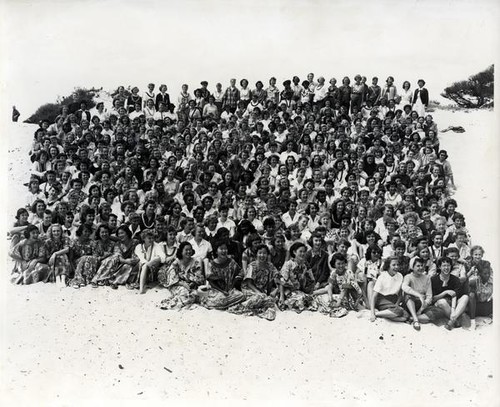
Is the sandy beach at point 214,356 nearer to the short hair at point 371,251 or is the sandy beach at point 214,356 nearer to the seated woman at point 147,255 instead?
the seated woman at point 147,255

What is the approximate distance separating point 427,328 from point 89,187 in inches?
162

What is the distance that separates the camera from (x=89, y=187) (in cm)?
654

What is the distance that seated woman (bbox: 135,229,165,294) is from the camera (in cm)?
620

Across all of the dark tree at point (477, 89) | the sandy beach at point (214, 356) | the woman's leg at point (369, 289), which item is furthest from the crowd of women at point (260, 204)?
the dark tree at point (477, 89)

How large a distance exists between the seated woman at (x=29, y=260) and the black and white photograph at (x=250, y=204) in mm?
16

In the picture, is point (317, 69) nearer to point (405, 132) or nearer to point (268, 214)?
point (405, 132)

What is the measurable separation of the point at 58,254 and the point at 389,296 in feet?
12.1

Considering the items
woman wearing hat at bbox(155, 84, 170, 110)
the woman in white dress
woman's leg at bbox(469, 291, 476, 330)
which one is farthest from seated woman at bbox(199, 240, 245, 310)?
the woman in white dress

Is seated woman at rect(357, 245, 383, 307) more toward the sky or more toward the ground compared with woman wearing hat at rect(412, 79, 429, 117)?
more toward the ground

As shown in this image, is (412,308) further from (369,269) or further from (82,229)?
(82,229)

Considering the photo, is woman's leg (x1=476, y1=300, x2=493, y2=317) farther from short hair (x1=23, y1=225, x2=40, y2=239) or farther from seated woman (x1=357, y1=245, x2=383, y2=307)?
short hair (x1=23, y1=225, x2=40, y2=239)

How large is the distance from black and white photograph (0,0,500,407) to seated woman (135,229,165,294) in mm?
23

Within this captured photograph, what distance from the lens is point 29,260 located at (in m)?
6.24

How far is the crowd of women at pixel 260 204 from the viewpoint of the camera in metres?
6.19
